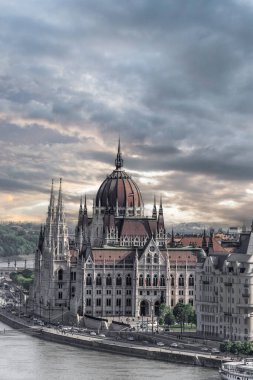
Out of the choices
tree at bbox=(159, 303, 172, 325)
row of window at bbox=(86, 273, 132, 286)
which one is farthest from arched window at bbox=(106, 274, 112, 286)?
tree at bbox=(159, 303, 172, 325)

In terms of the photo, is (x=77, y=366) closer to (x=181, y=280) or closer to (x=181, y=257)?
(x=181, y=280)

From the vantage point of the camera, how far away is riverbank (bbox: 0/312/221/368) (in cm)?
12999

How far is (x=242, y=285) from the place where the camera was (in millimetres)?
142750

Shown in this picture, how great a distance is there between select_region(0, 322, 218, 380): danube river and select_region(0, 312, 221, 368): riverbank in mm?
1423

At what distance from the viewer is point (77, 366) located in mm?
132625

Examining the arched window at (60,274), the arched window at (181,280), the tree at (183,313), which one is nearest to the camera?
the tree at (183,313)

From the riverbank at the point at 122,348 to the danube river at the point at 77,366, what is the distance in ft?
4.67

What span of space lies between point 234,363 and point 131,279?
6768 centimetres

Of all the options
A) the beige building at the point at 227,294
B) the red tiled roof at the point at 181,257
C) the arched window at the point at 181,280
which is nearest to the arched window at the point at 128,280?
the red tiled roof at the point at 181,257

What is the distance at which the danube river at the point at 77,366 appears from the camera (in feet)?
405

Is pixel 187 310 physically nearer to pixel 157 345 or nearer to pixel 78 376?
pixel 157 345

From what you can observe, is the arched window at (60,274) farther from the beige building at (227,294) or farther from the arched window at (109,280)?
the beige building at (227,294)

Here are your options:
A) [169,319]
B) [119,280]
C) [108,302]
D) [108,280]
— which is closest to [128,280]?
[119,280]

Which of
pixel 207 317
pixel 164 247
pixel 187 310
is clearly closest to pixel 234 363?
pixel 207 317
